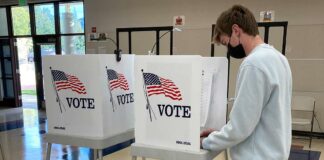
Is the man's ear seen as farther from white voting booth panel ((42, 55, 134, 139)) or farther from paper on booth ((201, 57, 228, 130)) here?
white voting booth panel ((42, 55, 134, 139))

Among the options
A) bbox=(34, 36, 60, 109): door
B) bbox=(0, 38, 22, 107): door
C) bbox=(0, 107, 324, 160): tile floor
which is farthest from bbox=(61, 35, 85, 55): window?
bbox=(0, 107, 324, 160): tile floor

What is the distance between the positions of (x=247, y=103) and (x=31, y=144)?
404 cm

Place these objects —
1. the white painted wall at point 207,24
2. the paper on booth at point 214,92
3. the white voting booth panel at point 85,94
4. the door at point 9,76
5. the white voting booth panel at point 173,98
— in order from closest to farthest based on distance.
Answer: the white voting booth panel at point 173,98 < the paper on booth at point 214,92 < the white voting booth panel at point 85,94 < the white painted wall at point 207,24 < the door at point 9,76

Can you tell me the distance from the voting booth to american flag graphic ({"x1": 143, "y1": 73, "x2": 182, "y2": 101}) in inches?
14.6

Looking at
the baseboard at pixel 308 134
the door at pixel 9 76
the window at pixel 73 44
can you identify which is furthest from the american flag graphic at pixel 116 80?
the door at pixel 9 76

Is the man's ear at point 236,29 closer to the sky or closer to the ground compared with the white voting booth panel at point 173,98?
closer to the sky

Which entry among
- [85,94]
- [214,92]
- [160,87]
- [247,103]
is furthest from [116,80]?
[247,103]

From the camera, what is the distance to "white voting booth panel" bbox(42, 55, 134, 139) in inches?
69.1

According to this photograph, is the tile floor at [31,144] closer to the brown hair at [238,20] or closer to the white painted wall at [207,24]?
the white painted wall at [207,24]

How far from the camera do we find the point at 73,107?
72.2 inches

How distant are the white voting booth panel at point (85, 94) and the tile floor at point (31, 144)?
1928 millimetres

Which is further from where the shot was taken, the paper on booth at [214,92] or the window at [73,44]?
the window at [73,44]

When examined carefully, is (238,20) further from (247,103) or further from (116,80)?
(116,80)

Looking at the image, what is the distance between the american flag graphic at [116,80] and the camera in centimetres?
183
